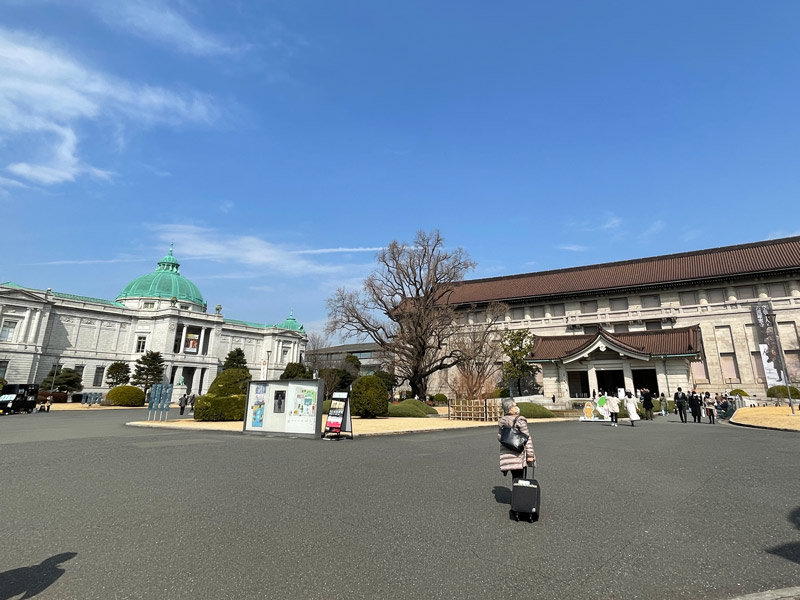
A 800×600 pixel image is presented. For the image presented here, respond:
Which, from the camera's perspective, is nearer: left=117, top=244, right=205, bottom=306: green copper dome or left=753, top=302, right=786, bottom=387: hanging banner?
Answer: left=753, top=302, right=786, bottom=387: hanging banner

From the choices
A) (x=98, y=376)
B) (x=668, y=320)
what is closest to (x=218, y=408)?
(x=668, y=320)

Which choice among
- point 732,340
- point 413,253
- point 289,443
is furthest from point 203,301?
point 732,340

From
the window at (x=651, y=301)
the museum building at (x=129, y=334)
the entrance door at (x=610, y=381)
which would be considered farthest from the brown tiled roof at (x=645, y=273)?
the museum building at (x=129, y=334)

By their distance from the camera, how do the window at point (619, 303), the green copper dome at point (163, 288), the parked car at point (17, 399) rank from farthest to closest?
the green copper dome at point (163, 288) → the window at point (619, 303) → the parked car at point (17, 399)

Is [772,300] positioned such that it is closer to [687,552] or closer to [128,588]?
[687,552]

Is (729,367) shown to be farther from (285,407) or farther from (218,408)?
(218,408)

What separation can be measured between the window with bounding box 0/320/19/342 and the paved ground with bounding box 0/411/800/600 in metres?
68.2

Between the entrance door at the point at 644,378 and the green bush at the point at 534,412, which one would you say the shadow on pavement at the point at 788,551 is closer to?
the green bush at the point at 534,412

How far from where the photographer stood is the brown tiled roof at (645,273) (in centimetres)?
4094

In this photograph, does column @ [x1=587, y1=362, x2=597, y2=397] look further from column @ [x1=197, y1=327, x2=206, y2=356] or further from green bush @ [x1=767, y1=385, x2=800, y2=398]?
column @ [x1=197, y1=327, x2=206, y2=356]

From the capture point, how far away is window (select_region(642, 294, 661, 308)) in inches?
1769

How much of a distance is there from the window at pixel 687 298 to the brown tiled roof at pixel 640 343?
7.39m

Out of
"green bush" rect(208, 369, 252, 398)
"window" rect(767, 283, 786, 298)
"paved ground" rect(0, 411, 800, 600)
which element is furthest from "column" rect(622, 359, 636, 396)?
"green bush" rect(208, 369, 252, 398)

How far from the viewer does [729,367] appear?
40.0 meters
